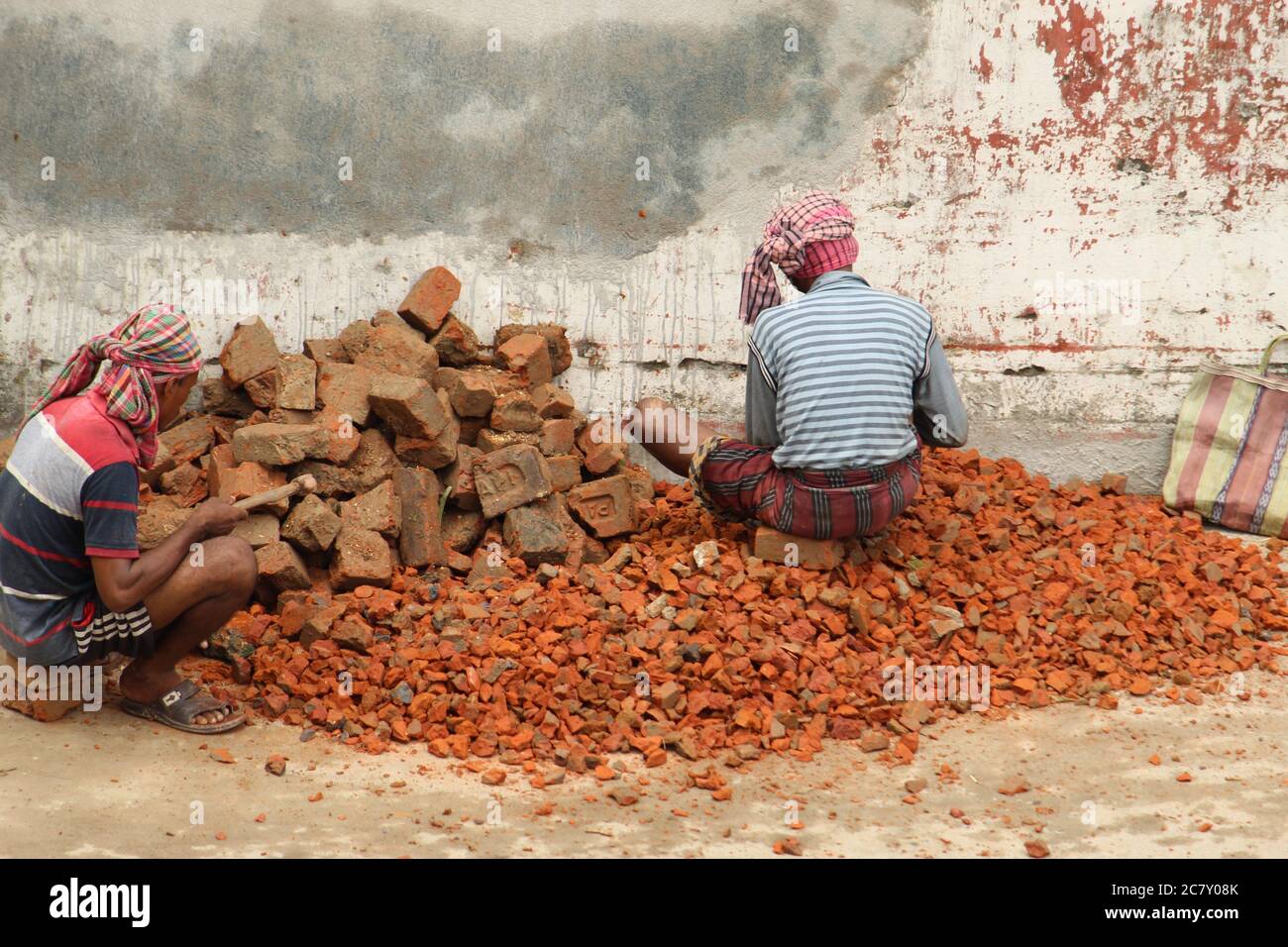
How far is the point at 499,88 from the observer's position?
Result: 541 centimetres

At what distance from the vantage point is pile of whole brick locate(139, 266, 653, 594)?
4527 mm

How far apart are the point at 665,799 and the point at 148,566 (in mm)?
1618

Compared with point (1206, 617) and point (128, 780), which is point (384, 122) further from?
point (1206, 617)

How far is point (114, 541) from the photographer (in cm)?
339

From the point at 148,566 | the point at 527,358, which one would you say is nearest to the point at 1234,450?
the point at 527,358

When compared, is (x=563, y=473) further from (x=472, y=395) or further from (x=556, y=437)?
(x=472, y=395)

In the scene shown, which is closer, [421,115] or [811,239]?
[811,239]

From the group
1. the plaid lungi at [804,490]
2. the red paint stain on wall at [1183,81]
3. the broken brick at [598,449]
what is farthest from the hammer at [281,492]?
the red paint stain on wall at [1183,81]
